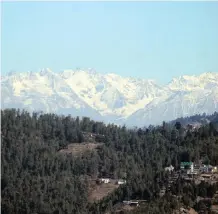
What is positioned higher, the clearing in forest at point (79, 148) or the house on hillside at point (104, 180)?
the clearing in forest at point (79, 148)

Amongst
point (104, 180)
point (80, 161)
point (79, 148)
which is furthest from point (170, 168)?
point (79, 148)

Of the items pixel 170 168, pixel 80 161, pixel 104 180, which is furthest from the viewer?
pixel 80 161

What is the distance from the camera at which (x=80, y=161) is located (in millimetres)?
100688

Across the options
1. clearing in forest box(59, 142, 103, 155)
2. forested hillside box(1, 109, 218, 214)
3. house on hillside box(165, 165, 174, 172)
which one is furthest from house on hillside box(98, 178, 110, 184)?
house on hillside box(165, 165, 174, 172)

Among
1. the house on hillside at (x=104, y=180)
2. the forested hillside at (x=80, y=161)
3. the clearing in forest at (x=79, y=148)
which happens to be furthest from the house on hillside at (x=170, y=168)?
the clearing in forest at (x=79, y=148)

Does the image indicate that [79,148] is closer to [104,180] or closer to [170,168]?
[104,180]

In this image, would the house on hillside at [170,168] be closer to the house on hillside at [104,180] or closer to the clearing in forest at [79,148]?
the house on hillside at [104,180]

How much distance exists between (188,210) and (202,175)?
15.1 metres

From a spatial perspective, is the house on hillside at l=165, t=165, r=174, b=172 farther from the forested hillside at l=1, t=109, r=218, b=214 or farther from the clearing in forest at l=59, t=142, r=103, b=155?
the clearing in forest at l=59, t=142, r=103, b=155

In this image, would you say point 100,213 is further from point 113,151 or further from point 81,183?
point 113,151

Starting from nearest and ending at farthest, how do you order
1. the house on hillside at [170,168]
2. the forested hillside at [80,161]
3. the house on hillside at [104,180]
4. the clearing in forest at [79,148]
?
the forested hillside at [80,161]
the house on hillside at [170,168]
the house on hillside at [104,180]
the clearing in forest at [79,148]

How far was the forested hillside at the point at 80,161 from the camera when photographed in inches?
3206

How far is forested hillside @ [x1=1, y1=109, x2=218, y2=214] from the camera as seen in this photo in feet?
267

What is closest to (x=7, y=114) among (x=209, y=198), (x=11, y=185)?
(x=11, y=185)
